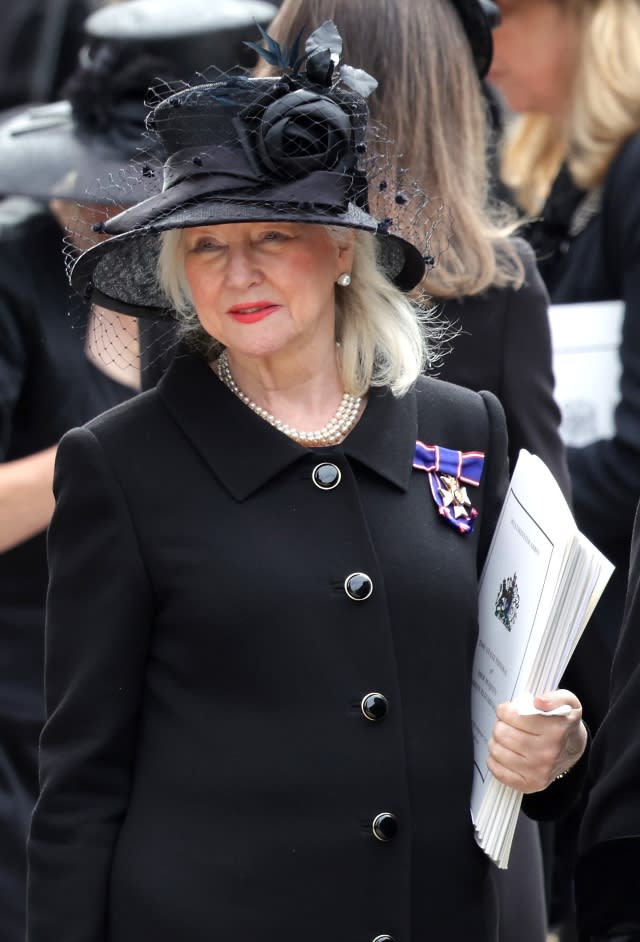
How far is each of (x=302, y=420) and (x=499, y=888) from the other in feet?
2.54

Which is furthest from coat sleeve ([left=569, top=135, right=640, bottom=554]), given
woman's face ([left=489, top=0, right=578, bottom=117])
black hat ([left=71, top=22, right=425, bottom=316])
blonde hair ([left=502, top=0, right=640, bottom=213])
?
black hat ([left=71, top=22, right=425, bottom=316])

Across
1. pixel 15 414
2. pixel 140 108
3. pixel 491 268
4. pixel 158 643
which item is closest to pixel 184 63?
pixel 140 108

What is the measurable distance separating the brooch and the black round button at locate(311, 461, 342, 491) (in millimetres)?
139

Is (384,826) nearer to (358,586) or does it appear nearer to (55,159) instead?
(358,586)

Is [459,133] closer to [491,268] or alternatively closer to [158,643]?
[491,268]

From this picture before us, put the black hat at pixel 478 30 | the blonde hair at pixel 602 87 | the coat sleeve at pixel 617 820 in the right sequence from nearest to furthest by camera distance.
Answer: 1. the coat sleeve at pixel 617 820
2. the black hat at pixel 478 30
3. the blonde hair at pixel 602 87

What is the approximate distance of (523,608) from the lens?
232cm

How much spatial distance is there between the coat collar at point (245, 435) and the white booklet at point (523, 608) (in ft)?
0.62

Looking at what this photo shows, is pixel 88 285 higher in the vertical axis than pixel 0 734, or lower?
higher

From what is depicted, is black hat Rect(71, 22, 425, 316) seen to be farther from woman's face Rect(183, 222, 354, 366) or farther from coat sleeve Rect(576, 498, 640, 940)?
coat sleeve Rect(576, 498, 640, 940)

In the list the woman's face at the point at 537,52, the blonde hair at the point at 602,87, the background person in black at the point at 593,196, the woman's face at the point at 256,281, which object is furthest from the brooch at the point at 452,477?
the woman's face at the point at 537,52

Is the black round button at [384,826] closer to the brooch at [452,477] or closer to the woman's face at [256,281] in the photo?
the brooch at [452,477]

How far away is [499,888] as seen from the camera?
2637 mm

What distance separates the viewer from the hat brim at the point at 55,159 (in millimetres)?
3434
